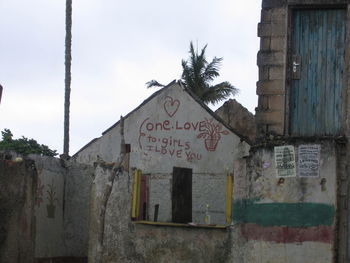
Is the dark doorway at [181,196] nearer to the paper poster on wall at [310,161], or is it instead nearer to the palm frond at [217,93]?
the paper poster on wall at [310,161]

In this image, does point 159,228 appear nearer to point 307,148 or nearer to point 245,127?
point 307,148

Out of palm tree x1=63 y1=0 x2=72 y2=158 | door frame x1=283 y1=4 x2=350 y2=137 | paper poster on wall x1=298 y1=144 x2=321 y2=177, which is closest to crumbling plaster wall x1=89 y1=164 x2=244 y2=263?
paper poster on wall x1=298 y1=144 x2=321 y2=177

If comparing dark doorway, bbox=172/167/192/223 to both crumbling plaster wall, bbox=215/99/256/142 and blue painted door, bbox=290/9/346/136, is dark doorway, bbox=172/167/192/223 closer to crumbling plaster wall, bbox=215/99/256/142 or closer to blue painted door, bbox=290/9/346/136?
blue painted door, bbox=290/9/346/136

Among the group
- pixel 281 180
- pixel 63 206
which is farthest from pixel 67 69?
pixel 281 180

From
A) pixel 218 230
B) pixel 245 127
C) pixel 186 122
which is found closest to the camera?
pixel 218 230

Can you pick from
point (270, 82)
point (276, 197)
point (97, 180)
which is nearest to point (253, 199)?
point (276, 197)

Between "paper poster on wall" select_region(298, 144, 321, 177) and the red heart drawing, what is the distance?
392 inches

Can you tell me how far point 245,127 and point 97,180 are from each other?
1153 centimetres

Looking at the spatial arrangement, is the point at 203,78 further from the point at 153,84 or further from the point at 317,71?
the point at 317,71

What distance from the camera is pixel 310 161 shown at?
1019 cm

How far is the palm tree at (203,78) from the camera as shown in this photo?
33.8 metres

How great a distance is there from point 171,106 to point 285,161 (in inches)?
388

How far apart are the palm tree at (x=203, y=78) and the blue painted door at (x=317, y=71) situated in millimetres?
22625

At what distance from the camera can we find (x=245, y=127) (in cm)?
2417
